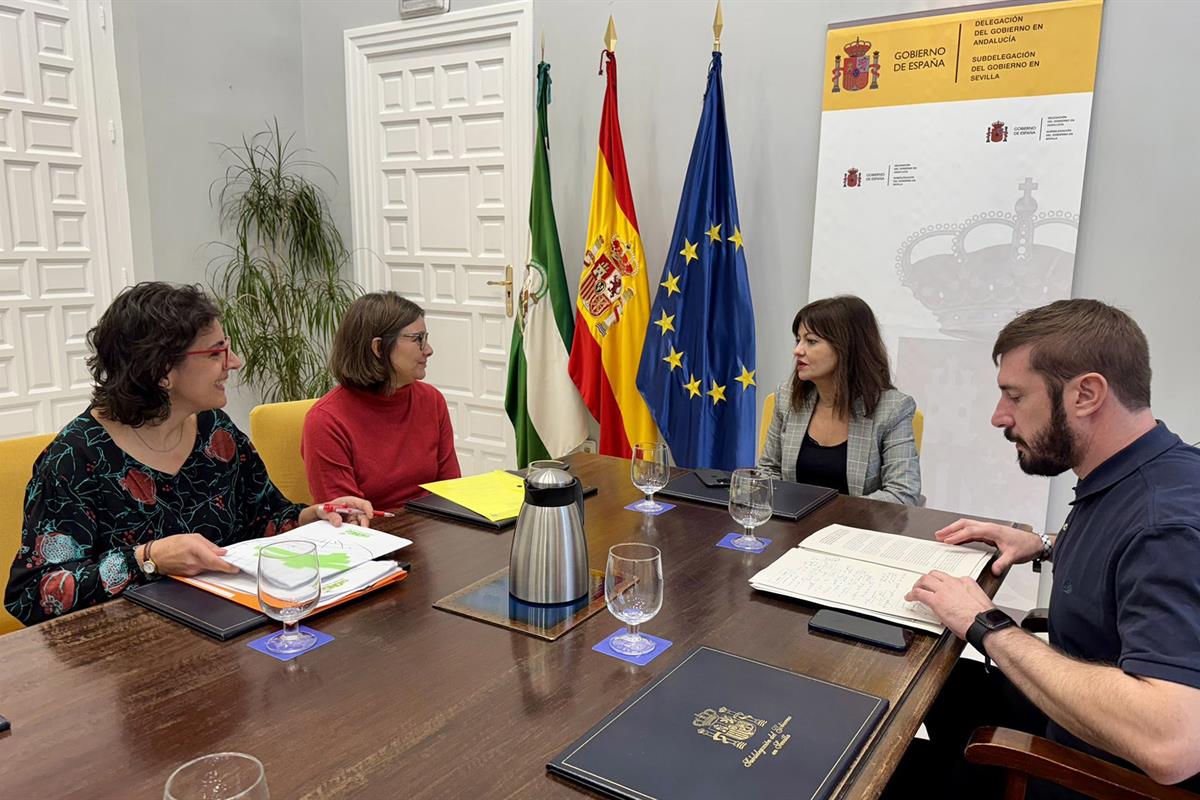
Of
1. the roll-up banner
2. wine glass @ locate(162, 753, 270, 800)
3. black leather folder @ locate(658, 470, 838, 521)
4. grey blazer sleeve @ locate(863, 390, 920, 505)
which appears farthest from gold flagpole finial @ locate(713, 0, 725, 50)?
wine glass @ locate(162, 753, 270, 800)

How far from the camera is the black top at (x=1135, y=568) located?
1025 millimetres

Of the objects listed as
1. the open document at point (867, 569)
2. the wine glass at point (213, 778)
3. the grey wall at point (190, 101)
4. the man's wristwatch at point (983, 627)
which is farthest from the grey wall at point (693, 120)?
the wine glass at point (213, 778)

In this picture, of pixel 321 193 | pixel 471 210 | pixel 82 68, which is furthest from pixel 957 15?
pixel 82 68

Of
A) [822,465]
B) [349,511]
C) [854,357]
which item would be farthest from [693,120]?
[349,511]

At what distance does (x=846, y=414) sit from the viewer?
2.26m

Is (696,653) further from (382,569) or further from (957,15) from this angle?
(957,15)

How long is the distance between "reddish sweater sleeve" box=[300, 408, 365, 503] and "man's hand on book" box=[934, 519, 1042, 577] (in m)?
1.35

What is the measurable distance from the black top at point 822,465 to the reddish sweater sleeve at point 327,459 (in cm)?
121

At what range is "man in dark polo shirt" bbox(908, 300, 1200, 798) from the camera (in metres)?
1.01

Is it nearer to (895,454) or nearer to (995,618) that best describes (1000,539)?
(995,618)

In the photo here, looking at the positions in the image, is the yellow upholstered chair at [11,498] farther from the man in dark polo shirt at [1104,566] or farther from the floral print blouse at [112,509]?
the man in dark polo shirt at [1104,566]

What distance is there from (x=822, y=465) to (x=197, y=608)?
5.27 ft

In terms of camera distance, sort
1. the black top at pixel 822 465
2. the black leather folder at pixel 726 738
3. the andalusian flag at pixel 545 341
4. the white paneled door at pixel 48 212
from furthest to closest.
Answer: the andalusian flag at pixel 545 341
the white paneled door at pixel 48 212
the black top at pixel 822 465
the black leather folder at pixel 726 738

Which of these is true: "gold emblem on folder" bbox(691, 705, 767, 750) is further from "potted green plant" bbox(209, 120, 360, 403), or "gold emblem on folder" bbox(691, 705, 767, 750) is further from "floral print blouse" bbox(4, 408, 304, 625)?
"potted green plant" bbox(209, 120, 360, 403)
